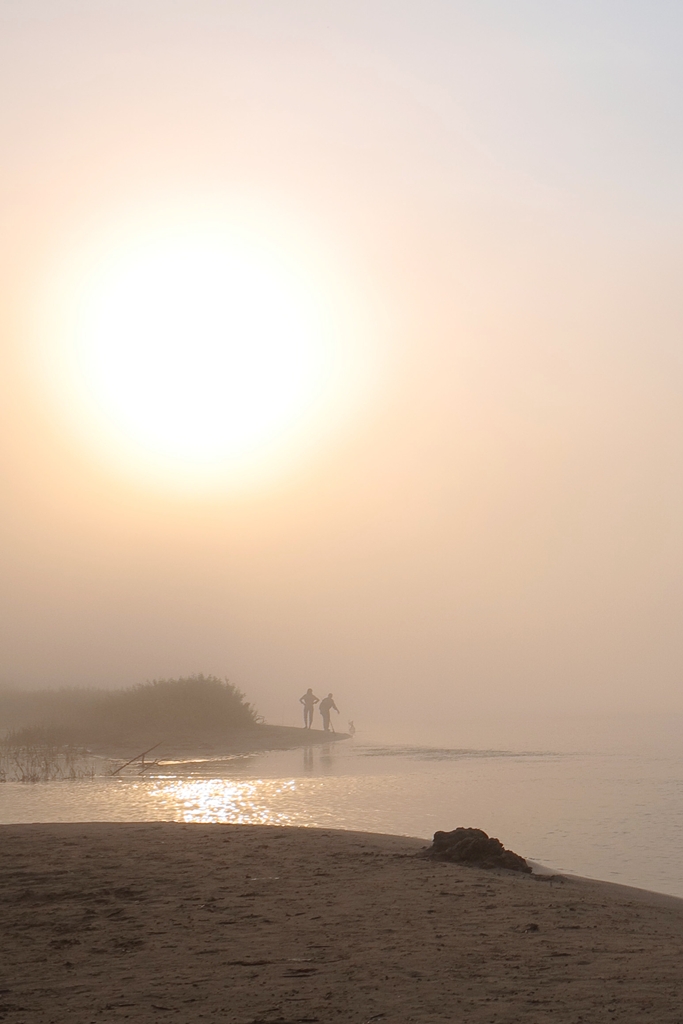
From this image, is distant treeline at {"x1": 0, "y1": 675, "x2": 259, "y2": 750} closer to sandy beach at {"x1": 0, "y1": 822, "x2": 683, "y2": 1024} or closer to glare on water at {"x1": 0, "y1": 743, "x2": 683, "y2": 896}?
glare on water at {"x1": 0, "y1": 743, "x2": 683, "y2": 896}

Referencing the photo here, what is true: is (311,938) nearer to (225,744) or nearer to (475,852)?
(475,852)

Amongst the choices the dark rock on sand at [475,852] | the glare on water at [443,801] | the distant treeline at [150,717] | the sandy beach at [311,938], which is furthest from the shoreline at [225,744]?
the sandy beach at [311,938]

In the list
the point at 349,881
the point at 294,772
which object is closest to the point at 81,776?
the point at 294,772

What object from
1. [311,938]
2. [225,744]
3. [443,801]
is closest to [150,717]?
[225,744]

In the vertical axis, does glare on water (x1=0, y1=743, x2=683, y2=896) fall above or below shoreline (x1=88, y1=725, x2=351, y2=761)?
below

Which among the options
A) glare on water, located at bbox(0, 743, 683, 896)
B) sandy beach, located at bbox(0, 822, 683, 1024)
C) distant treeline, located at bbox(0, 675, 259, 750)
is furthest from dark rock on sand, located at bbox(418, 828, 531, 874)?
distant treeline, located at bbox(0, 675, 259, 750)

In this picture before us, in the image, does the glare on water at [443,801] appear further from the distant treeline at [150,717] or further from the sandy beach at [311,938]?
the distant treeline at [150,717]

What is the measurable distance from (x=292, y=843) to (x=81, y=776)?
1553 centimetres

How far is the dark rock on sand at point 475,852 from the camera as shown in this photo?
13.5 m

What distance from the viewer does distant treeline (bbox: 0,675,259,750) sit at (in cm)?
3881

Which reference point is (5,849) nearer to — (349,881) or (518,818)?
(349,881)

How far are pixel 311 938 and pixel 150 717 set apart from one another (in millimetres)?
33569

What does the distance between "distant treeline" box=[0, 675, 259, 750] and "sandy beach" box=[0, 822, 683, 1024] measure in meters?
25.1

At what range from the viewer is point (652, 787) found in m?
25.0
